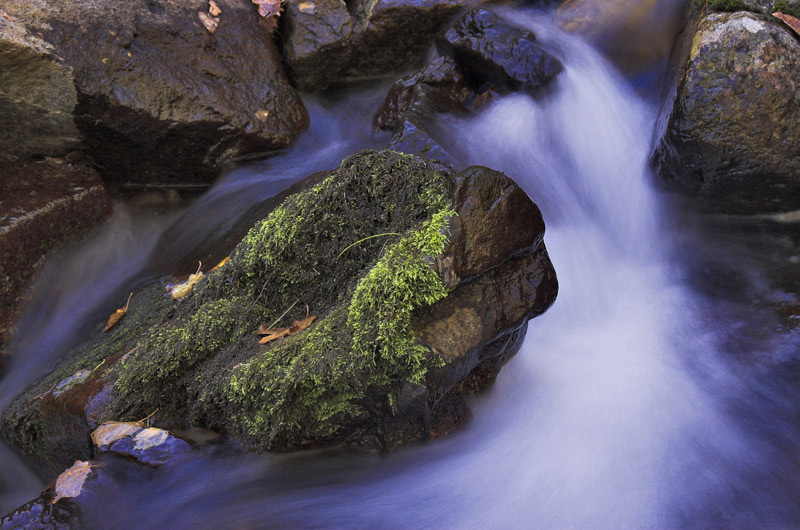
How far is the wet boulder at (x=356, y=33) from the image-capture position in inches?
213

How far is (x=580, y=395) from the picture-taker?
335cm

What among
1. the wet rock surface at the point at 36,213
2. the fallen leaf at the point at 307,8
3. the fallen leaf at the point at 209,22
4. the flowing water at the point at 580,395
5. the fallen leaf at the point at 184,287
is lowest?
the flowing water at the point at 580,395

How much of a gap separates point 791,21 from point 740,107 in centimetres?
75

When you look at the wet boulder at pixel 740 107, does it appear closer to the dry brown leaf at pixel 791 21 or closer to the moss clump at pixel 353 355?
Result: the dry brown leaf at pixel 791 21

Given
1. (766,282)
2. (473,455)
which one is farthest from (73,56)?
Result: (766,282)

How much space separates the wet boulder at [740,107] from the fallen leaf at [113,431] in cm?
400

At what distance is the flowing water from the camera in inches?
106

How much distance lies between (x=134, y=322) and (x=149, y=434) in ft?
4.51

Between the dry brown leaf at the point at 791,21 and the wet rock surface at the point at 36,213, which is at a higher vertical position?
the dry brown leaf at the point at 791,21

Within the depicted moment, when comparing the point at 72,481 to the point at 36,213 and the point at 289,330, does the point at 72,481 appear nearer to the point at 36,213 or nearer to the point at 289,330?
the point at 289,330

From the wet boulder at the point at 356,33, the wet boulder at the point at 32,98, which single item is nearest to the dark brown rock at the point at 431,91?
the wet boulder at the point at 356,33

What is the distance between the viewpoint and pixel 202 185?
533 centimetres

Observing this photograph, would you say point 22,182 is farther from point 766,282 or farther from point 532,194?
point 766,282

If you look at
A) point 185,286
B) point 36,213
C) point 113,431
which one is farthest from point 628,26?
point 36,213
